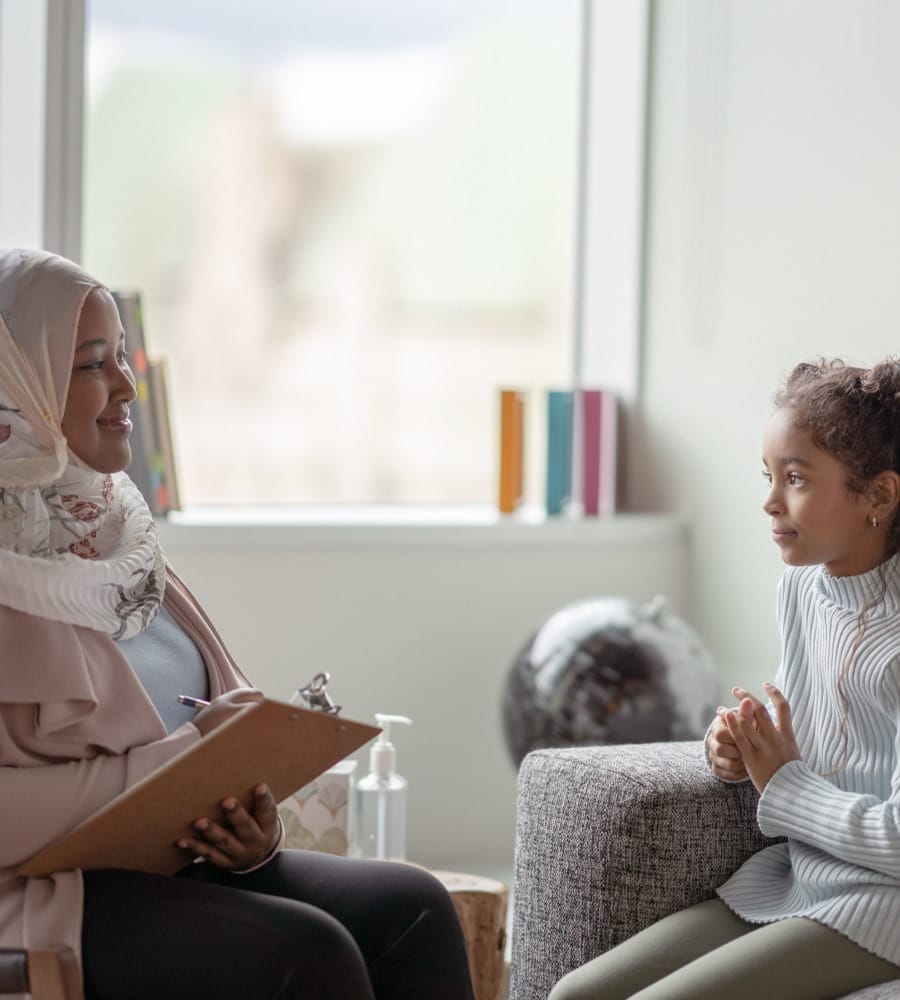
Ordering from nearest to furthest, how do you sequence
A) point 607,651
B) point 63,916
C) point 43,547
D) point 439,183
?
1. point 63,916
2. point 43,547
3. point 607,651
4. point 439,183

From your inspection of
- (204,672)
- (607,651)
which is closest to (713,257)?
(607,651)

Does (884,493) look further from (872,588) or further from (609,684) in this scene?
(609,684)

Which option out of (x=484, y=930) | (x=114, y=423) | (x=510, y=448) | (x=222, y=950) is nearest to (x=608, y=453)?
(x=510, y=448)

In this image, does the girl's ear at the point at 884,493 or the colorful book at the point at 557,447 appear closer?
the girl's ear at the point at 884,493

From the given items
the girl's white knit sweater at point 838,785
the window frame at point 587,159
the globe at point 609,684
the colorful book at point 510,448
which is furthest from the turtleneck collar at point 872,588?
the window frame at point 587,159

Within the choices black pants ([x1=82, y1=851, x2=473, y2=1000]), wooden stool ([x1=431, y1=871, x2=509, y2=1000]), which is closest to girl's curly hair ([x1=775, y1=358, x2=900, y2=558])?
black pants ([x1=82, y1=851, x2=473, y2=1000])

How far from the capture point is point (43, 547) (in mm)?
1571

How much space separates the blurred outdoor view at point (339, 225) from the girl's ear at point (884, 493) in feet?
6.03

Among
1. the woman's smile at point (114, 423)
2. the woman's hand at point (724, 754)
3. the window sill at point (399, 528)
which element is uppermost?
the woman's smile at point (114, 423)

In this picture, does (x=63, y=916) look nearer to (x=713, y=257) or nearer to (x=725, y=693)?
(x=725, y=693)

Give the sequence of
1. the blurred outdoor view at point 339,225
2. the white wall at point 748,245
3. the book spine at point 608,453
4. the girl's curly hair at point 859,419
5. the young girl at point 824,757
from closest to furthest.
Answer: the young girl at point 824,757, the girl's curly hair at point 859,419, the white wall at point 748,245, the blurred outdoor view at point 339,225, the book spine at point 608,453

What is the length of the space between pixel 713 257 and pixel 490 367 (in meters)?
0.67

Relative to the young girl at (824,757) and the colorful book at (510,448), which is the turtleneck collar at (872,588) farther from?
the colorful book at (510,448)

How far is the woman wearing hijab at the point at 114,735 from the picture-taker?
1.44 meters
